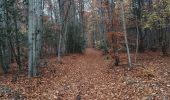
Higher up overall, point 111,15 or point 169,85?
point 111,15

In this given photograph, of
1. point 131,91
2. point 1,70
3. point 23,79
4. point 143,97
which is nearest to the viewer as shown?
point 143,97

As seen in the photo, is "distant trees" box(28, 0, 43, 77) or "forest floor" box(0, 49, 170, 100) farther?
"distant trees" box(28, 0, 43, 77)

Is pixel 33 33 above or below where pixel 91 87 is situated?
above

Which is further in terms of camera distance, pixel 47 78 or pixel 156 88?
pixel 47 78

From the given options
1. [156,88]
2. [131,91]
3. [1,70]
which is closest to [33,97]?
[131,91]

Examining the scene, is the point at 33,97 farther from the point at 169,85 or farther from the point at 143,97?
the point at 169,85

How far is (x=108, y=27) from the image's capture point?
21.3 m

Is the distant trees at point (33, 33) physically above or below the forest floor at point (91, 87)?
above

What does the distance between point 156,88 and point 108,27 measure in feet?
31.5

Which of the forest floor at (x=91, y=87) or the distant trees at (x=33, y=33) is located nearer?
the forest floor at (x=91, y=87)

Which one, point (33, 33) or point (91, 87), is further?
point (33, 33)

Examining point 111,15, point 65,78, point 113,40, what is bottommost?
point 65,78

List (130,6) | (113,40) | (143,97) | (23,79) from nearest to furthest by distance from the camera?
(143,97), (23,79), (113,40), (130,6)

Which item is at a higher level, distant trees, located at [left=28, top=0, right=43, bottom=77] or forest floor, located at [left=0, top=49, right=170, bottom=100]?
distant trees, located at [left=28, top=0, right=43, bottom=77]
